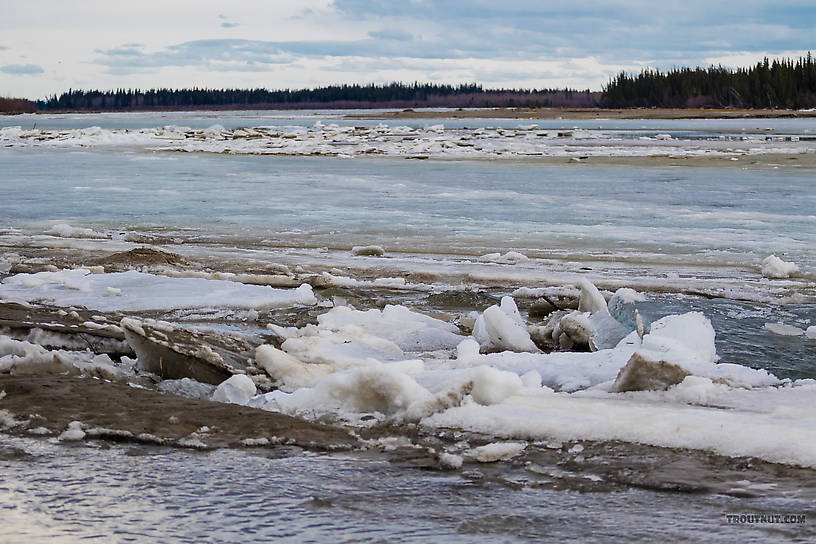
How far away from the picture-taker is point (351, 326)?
17.8ft

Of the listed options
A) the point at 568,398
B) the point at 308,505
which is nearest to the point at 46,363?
the point at 308,505

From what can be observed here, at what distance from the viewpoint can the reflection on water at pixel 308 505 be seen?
2.62m

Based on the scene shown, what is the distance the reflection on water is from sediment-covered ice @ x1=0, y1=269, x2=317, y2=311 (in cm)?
301

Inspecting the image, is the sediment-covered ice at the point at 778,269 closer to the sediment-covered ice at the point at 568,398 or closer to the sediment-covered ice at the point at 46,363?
the sediment-covered ice at the point at 568,398

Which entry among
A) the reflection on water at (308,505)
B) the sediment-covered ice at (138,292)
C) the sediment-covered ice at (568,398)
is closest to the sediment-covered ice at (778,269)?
the sediment-covered ice at (568,398)

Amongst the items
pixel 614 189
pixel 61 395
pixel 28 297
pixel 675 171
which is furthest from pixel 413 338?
pixel 675 171

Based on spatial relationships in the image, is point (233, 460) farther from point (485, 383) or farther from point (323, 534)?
point (485, 383)

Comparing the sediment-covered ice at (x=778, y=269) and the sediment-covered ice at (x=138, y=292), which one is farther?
the sediment-covered ice at (x=778, y=269)

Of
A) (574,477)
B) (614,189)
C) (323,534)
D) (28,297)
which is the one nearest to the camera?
(323,534)

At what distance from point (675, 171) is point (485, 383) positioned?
16489mm

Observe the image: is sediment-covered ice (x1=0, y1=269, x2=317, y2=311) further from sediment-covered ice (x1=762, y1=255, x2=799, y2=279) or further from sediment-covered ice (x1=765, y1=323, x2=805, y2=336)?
sediment-covered ice (x1=762, y1=255, x2=799, y2=279)

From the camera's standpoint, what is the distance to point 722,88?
98938 mm

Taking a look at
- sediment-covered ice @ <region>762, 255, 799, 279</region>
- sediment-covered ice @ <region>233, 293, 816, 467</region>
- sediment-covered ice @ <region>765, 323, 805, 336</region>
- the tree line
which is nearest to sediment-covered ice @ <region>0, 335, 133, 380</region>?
sediment-covered ice @ <region>233, 293, 816, 467</region>

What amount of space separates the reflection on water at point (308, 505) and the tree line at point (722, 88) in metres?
93.5
